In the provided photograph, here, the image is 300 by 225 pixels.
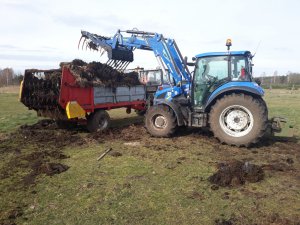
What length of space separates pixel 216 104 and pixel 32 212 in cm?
494

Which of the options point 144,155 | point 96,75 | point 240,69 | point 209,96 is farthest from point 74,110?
point 240,69

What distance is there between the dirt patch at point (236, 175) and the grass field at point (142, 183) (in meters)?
0.12

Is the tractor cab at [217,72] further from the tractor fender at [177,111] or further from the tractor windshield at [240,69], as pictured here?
the tractor fender at [177,111]

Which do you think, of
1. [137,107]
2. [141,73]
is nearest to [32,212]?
[137,107]

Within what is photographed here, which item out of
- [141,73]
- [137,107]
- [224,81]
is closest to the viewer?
[224,81]

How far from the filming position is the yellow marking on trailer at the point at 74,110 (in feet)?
28.0

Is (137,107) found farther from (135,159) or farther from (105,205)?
(105,205)

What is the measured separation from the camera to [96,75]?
9.77 m

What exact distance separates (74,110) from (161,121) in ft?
7.80

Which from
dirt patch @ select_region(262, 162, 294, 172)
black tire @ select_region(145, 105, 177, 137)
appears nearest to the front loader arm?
black tire @ select_region(145, 105, 177, 137)

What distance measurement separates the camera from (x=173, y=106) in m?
8.51

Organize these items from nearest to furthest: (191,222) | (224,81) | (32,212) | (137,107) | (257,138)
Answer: (191,222)
(32,212)
(257,138)
(224,81)
(137,107)

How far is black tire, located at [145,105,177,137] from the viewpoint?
28.1 ft

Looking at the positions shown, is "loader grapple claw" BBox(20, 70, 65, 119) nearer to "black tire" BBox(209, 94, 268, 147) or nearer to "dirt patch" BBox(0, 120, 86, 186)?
"dirt patch" BBox(0, 120, 86, 186)
